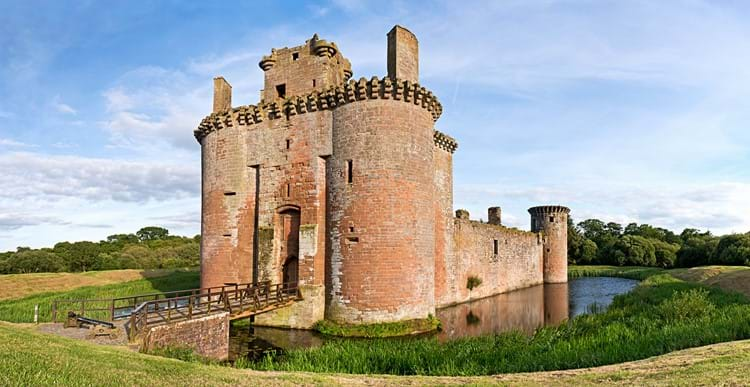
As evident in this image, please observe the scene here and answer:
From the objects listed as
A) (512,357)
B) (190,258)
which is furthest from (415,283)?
(190,258)

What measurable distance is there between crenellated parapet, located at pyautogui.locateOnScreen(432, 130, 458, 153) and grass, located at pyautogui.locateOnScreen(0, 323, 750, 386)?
15311mm

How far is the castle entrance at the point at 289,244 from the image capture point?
17.8 m

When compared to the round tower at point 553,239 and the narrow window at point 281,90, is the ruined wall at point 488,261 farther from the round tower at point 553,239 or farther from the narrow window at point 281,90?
the narrow window at point 281,90

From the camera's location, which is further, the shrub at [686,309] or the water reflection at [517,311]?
the water reflection at [517,311]

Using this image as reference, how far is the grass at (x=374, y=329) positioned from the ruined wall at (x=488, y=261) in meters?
6.33

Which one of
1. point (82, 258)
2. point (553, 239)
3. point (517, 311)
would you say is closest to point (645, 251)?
point (553, 239)

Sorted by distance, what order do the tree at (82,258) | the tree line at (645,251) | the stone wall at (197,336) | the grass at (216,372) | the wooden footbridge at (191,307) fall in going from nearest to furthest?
1. the grass at (216,372)
2. the stone wall at (197,336)
3. the wooden footbridge at (191,307)
4. the tree at (82,258)
5. the tree line at (645,251)

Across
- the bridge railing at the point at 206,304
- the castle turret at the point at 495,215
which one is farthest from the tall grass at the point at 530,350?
the castle turret at the point at 495,215

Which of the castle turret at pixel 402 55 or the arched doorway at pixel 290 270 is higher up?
the castle turret at pixel 402 55

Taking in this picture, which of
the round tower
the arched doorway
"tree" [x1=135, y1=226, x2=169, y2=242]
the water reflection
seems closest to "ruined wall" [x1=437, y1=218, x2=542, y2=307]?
the water reflection

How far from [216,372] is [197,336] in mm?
4539

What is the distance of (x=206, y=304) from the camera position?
13.4 m

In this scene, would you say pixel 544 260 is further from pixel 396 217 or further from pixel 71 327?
pixel 71 327

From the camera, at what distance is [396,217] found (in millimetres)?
15500
